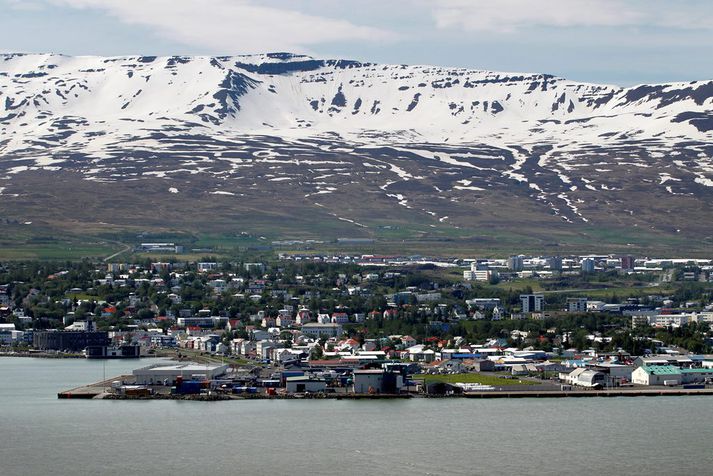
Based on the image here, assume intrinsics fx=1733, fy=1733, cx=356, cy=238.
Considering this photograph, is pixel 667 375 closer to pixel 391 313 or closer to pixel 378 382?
pixel 378 382

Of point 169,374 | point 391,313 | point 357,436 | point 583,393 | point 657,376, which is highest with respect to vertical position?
point 391,313

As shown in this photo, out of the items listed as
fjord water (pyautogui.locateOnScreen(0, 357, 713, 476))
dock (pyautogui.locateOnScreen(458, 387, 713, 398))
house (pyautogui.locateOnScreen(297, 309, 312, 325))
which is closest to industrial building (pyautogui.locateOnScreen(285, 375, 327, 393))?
fjord water (pyautogui.locateOnScreen(0, 357, 713, 476))

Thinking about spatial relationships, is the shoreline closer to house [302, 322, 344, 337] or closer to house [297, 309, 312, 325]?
house [302, 322, 344, 337]

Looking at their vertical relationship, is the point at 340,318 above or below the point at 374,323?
above

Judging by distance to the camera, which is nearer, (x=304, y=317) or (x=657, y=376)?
(x=657, y=376)

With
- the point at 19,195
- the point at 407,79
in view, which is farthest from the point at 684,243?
the point at 407,79

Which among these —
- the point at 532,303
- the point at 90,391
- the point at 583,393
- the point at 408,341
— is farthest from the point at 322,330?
the point at 583,393
